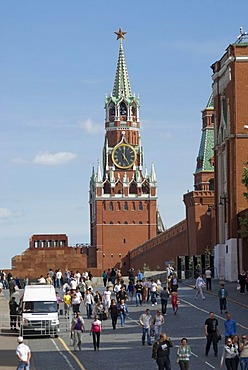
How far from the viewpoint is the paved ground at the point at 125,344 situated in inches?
1332

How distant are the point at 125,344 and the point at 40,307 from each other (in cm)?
622

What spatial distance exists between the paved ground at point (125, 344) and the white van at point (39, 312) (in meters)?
0.41

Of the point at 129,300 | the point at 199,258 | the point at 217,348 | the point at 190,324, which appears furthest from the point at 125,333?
the point at 199,258

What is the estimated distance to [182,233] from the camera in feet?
408

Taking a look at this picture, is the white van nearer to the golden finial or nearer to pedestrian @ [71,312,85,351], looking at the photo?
pedestrian @ [71,312,85,351]

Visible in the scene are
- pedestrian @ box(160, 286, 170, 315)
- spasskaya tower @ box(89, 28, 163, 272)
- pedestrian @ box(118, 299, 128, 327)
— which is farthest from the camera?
spasskaya tower @ box(89, 28, 163, 272)

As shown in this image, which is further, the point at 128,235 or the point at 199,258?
the point at 128,235

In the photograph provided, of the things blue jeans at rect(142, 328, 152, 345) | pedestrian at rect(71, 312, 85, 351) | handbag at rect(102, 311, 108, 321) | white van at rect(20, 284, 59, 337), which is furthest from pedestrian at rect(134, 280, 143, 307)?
pedestrian at rect(71, 312, 85, 351)

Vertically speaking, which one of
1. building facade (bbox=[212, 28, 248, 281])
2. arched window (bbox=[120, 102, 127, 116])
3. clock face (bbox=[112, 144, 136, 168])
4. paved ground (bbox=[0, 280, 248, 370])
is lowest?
paved ground (bbox=[0, 280, 248, 370])

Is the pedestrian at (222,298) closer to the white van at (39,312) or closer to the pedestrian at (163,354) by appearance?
the white van at (39,312)

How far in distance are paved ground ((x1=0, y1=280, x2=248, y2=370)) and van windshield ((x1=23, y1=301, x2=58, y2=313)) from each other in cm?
108

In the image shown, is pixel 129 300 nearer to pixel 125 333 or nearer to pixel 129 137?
pixel 125 333

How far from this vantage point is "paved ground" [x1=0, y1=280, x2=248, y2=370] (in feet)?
111

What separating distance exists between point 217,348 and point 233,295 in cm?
2174
